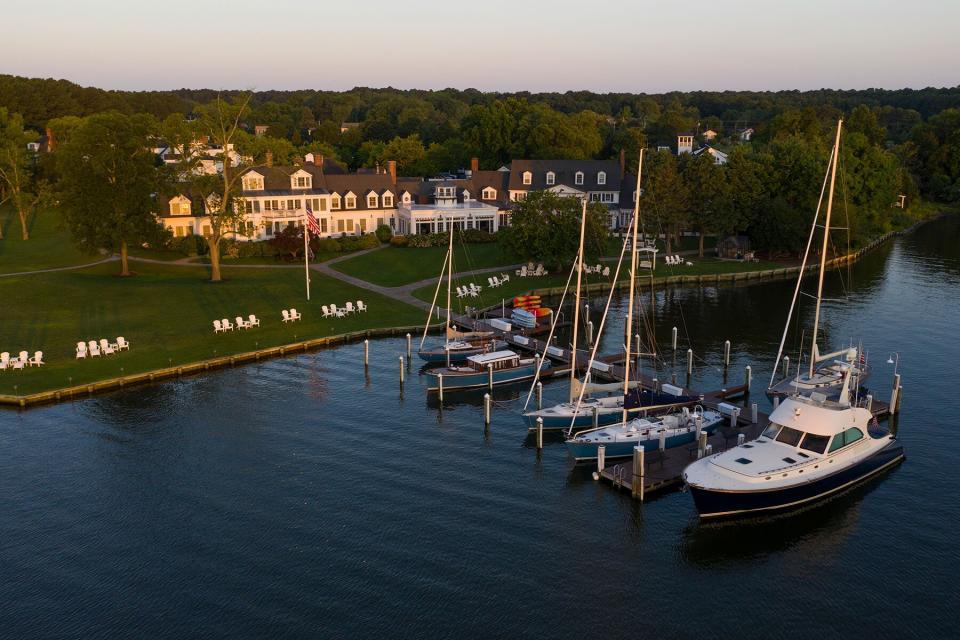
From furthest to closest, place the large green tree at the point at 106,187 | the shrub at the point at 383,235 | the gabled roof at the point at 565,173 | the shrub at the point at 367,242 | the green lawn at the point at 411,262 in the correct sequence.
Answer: the gabled roof at the point at 565,173, the shrub at the point at 383,235, the shrub at the point at 367,242, the green lawn at the point at 411,262, the large green tree at the point at 106,187

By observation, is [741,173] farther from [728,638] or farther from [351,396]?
[728,638]

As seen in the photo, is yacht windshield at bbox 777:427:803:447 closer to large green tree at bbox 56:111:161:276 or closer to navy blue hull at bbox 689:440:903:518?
navy blue hull at bbox 689:440:903:518

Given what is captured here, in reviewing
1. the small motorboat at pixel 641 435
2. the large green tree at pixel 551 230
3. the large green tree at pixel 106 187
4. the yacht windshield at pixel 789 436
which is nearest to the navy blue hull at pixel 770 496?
the yacht windshield at pixel 789 436

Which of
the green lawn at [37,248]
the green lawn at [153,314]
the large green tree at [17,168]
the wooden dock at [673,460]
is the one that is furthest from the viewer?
the large green tree at [17,168]

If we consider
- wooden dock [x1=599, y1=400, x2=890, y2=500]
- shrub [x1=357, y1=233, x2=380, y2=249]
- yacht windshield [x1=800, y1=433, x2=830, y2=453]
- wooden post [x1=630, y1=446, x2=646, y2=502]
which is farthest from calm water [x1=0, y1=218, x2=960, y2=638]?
shrub [x1=357, y1=233, x2=380, y2=249]

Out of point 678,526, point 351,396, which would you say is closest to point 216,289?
Answer: point 351,396

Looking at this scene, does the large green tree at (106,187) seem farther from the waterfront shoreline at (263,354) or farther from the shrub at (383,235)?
the waterfront shoreline at (263,354)

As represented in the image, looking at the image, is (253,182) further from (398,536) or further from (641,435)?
(398,536)
